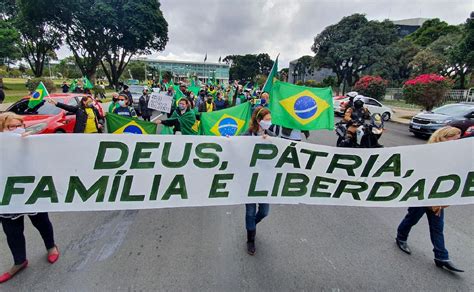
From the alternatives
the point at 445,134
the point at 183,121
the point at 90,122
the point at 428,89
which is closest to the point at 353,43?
the point at 428,89

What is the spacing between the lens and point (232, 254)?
117 inches

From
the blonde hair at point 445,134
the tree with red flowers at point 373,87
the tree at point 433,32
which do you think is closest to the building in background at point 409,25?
the tree at point 433,32

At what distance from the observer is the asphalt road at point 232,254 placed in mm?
2523

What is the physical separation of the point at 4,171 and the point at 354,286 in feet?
11.4

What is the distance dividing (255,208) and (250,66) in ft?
358

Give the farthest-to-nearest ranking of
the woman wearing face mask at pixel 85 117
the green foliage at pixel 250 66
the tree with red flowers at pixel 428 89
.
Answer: the green foliage at pixel 250 66 < the tree with red flowers at pixel 428 89 < the woman wearing face mask at pixel 85 117

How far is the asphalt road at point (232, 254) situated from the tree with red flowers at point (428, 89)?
50.3 ft

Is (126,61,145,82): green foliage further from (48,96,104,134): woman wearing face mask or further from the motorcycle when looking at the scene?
the motorcycle

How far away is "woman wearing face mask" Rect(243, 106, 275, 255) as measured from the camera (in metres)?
3.03

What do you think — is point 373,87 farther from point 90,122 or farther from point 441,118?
point 90,122

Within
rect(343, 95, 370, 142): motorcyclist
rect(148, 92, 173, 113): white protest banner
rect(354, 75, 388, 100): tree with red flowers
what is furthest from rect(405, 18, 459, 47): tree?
rect(148, 92, 173, 113): white protest banner

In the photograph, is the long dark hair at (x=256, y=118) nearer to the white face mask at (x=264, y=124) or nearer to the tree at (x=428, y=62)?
the white face mask at (x=264, y=124)

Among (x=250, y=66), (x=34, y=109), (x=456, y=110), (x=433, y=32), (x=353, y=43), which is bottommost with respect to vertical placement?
(x=34, y=109)

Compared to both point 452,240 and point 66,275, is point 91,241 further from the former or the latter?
point 452,240
